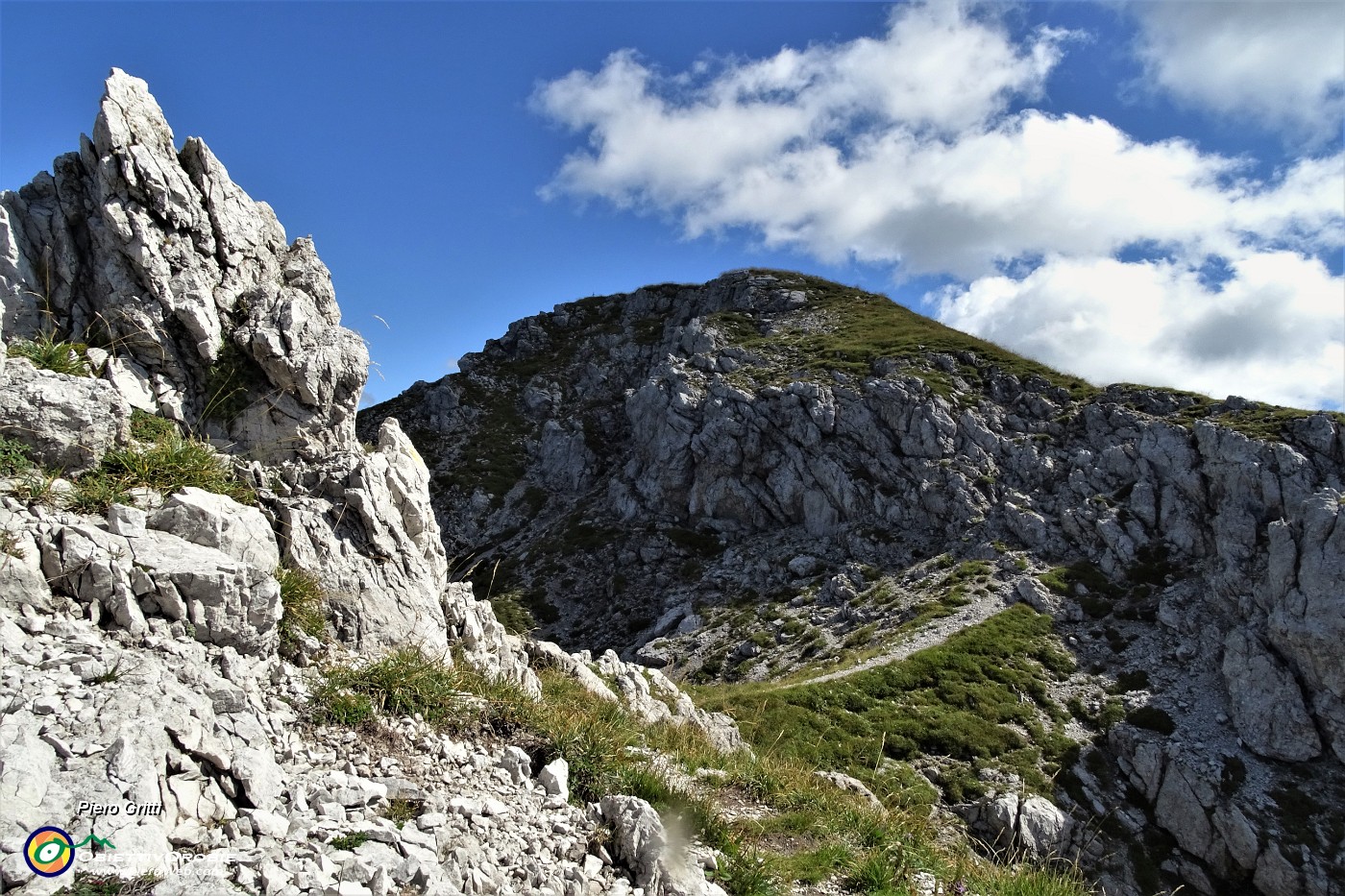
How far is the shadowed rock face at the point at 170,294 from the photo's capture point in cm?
1363

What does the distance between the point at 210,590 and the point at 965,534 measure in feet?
194

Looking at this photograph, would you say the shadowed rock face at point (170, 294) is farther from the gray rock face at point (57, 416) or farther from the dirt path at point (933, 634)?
the dirt path at point (933, 634)

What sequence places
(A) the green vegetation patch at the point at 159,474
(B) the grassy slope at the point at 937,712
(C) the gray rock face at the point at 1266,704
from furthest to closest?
(C) the gray rock face at the point at 1266,704 → (B) the grassy slope at the point at 937,712 → (A) the green vegetation patch at the point at 159,474

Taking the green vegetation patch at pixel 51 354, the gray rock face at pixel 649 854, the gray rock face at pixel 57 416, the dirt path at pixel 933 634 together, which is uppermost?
the green vegetation patch at pixel 51 354

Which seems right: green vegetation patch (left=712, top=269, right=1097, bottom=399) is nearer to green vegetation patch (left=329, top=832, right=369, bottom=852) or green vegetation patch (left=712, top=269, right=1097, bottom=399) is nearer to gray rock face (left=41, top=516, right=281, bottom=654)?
gray rock face (left=41, top=516, right=281, bottom=654)

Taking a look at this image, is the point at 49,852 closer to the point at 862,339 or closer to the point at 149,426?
the point at 149,426

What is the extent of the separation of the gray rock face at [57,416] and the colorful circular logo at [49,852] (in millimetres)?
6242

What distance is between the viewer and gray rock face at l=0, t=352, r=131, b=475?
991cm

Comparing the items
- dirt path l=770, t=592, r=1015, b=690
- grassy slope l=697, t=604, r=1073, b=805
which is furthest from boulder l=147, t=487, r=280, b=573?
dirt path l=770, t=592, r=1015, b=690

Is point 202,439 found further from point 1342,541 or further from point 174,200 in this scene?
point 1342,541

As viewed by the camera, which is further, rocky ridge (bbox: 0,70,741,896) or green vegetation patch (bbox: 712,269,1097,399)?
green vegetation patch (bbox: 712,269,1097,399)

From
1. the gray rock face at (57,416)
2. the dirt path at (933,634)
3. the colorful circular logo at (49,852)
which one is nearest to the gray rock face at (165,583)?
the gray rock face at (57,416)

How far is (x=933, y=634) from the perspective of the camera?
47750mm
